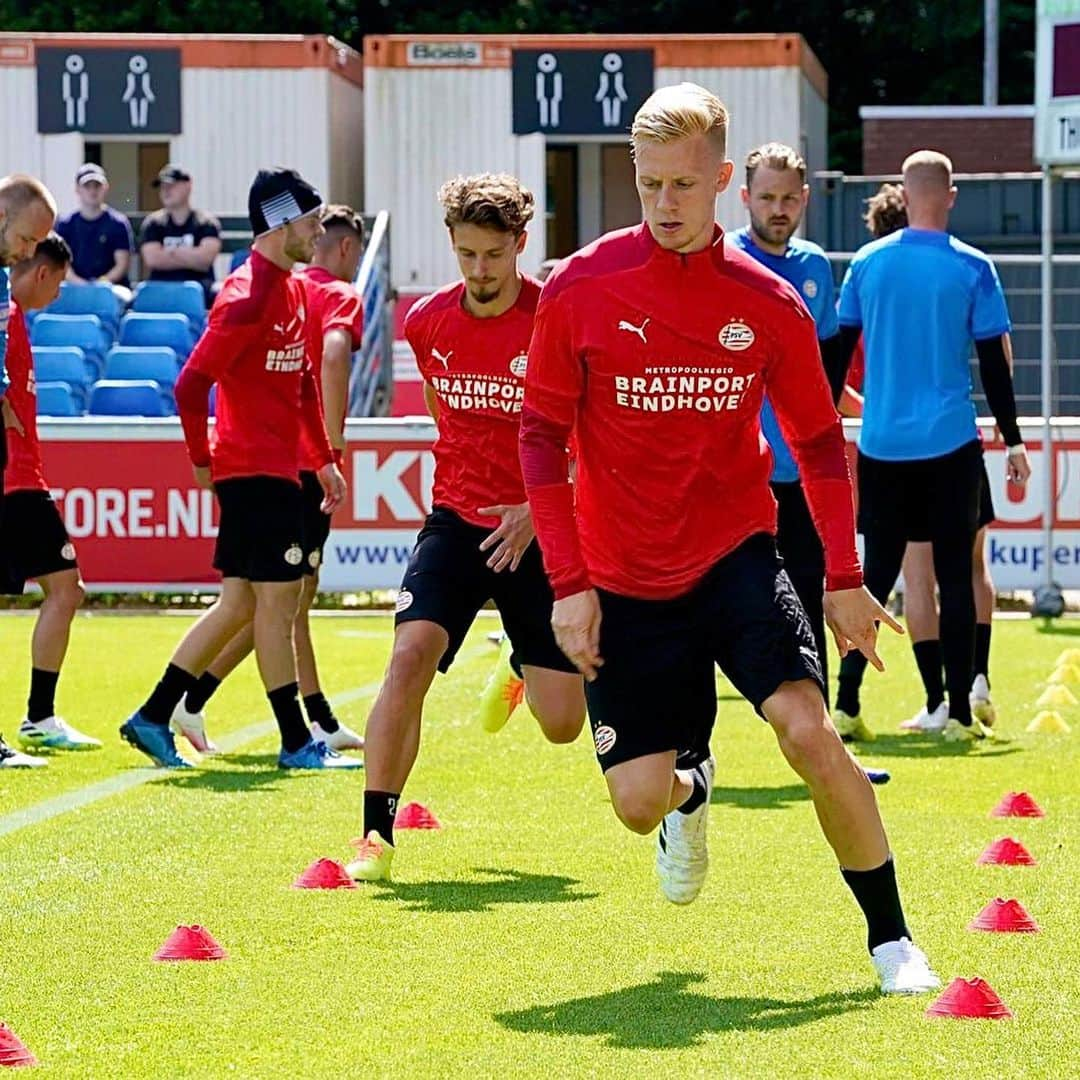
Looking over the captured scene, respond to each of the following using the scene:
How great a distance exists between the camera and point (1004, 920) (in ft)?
20.8

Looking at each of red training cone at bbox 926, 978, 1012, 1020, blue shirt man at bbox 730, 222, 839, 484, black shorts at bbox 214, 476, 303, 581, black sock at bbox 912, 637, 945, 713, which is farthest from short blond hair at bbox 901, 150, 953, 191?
red training cone at bbox 926, 978, 1012, 1020

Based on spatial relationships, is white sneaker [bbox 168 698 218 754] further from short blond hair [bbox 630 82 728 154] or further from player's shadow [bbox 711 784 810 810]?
short blond hair [bbox 630 82 728 154]

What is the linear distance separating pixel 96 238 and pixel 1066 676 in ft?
41.2

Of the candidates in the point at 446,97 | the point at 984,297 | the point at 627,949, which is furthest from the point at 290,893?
the point at 446,97

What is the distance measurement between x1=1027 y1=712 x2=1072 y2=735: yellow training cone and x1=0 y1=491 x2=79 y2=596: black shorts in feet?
13.6

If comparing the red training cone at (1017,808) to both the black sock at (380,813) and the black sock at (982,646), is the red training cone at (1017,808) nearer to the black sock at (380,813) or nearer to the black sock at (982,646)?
the black sock at (380,813)

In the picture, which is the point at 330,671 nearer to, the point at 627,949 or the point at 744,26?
the point at 627,949

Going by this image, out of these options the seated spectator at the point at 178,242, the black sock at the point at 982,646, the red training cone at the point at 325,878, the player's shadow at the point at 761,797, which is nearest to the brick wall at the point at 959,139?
the seated spectator at the point at 178,242

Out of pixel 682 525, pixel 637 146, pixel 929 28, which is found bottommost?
pixel 682 525

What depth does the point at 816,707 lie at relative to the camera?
221 inches

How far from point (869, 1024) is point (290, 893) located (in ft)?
7.02

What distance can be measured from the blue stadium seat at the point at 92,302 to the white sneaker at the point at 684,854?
1746 centimetres

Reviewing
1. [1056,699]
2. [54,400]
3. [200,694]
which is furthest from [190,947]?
[54,400]

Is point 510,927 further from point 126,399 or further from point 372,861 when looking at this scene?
point 126,399
